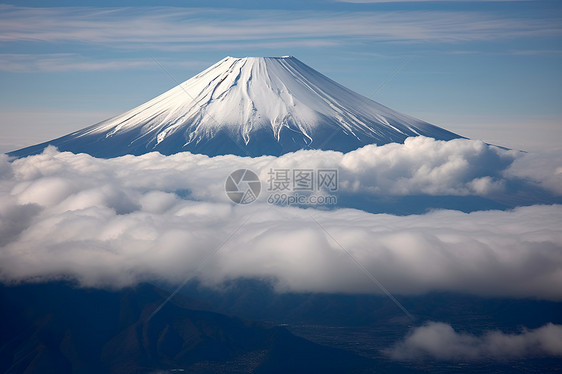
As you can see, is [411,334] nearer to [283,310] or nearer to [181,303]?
[283,310]

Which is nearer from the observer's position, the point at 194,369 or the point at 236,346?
the point at 194,369

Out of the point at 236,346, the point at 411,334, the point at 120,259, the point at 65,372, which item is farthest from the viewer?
the point at 120,259

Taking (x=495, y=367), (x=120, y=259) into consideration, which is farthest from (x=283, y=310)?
(x=495, y=367)

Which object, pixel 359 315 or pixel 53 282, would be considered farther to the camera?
pixel 359 315

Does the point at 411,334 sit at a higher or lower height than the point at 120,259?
lower

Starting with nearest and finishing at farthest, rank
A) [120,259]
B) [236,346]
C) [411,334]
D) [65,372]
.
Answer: [65,372] → [236,346] → [411,334] → [120,259]

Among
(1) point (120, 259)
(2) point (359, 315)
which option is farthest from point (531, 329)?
(1) point (120, 259)

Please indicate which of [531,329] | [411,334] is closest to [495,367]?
[411,334]

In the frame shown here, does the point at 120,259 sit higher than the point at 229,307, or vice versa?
the point at 120,259

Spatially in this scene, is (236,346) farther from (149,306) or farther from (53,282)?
(53,282)
